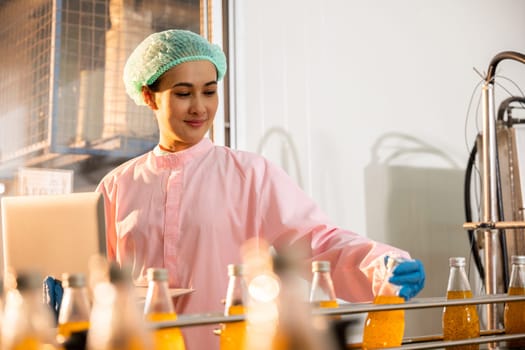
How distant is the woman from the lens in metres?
1.96

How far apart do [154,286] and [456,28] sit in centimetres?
363

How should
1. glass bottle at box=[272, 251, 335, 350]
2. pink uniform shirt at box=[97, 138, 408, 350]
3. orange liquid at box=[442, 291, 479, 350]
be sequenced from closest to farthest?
1. glass bottle at box=[272, 251, 335, 350]
2. orange liquid at box=[442, 291, 479, 350]
3. pink uniform shirt at box=[97, 138, 408, 350]

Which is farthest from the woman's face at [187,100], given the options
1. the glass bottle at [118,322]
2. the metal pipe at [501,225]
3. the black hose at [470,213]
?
the black hose at [470,213]

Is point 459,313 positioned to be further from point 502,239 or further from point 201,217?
point 502,239

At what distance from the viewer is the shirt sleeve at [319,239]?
57.4 inches

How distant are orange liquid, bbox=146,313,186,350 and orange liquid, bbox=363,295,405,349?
1.01ft

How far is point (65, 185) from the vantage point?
2969 mm

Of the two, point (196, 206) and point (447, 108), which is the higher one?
point (447, 108)

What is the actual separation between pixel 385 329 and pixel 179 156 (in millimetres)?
1130

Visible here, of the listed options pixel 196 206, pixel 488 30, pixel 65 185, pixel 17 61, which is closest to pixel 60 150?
pixel 65 185

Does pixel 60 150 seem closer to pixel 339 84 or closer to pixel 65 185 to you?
pixel 65 185

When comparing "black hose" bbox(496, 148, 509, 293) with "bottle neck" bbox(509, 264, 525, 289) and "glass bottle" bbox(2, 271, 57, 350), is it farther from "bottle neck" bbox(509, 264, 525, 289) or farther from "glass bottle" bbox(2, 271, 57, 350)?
"glass bottle" bbox(2, 271, 57, 350)

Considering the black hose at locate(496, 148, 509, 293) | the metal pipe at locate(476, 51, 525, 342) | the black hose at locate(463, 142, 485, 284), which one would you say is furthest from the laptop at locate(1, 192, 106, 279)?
the black hose at locate(463, 142, 485, 284)

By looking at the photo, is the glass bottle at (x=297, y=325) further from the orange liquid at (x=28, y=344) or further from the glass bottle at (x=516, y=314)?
the glass bottle at (x=516, y=314)
